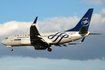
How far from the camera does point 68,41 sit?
53.8 metres

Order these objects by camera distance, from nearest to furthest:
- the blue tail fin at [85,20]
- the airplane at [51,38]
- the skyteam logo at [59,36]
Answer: the airplane at [51,38]
the skyteam logo at [59,36]
the blue tail fin at [85,20]

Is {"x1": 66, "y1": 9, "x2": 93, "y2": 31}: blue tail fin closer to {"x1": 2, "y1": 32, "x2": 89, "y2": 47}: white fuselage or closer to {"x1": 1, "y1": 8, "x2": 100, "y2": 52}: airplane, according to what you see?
{"x1": 1, "y1": 8, "x2": 100, "y2": 52}: airplane

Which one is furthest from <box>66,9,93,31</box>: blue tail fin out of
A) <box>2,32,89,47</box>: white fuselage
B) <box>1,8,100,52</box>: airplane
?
<box>2,32,89,47</box>: white fuselage

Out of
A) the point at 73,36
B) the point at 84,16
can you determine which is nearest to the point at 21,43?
the point at 73,36

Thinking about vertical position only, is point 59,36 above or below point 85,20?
below

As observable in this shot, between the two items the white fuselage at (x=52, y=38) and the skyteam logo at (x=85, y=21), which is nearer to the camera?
the white fuselage at (x=52, y=38)

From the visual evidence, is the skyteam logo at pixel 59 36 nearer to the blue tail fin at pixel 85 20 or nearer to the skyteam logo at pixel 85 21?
the blue tail fin at pixel 85 20

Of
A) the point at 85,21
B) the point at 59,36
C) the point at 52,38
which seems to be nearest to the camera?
the point at 59,36

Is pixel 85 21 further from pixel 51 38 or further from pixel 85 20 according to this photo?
pixel 51 38

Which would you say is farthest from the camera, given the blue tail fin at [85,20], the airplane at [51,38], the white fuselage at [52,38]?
the blue tail fin at [85,20]

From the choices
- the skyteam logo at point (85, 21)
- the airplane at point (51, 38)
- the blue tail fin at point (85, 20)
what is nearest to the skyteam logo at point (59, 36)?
the airplane at point (51, 38)

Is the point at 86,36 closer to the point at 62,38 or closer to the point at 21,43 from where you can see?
the point at 62,38

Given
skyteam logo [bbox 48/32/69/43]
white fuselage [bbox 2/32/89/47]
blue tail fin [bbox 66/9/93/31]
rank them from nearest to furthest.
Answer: white fuselage [bbox 2/32/89/47], skyteam logo [bbox 48/32/69/43], blue tail fin [bbox 66/9/93/31]

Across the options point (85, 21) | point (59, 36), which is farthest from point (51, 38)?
point (85, 21)
